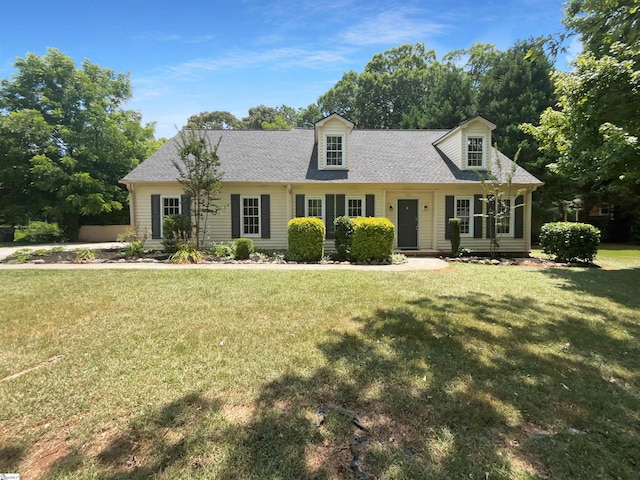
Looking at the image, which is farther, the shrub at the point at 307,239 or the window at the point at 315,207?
the window at the point at 315,207

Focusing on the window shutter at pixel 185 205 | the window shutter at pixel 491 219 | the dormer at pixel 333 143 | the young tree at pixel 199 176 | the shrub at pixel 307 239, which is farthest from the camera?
the dormer at pixel 333 143

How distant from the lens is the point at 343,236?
10289 millimetres

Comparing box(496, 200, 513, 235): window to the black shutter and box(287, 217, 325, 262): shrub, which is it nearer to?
the black shutter

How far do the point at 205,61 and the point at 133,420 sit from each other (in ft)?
35.6

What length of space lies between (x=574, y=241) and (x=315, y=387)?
11028 mm

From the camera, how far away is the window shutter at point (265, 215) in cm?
1260

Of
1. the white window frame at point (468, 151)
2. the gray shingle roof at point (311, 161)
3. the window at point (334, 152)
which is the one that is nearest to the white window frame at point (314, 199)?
the gray shingle roof at point (311, 161)

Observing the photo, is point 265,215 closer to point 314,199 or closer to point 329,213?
point 314,199

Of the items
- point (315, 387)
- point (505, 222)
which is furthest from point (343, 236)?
point (315, 387)

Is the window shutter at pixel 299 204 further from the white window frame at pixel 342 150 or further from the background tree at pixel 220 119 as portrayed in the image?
the background tree at pixel 220 119

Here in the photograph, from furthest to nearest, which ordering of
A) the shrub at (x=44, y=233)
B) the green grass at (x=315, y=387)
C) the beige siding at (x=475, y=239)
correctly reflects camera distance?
Result: the shrub at (x=44, y=233), the beige siding at (x=475, y=239), the green grass at (x=315, y=387)

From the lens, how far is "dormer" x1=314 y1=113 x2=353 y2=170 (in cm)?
1305

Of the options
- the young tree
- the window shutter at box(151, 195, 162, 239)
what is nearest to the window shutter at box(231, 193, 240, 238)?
the young tree

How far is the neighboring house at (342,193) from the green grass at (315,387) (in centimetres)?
718
